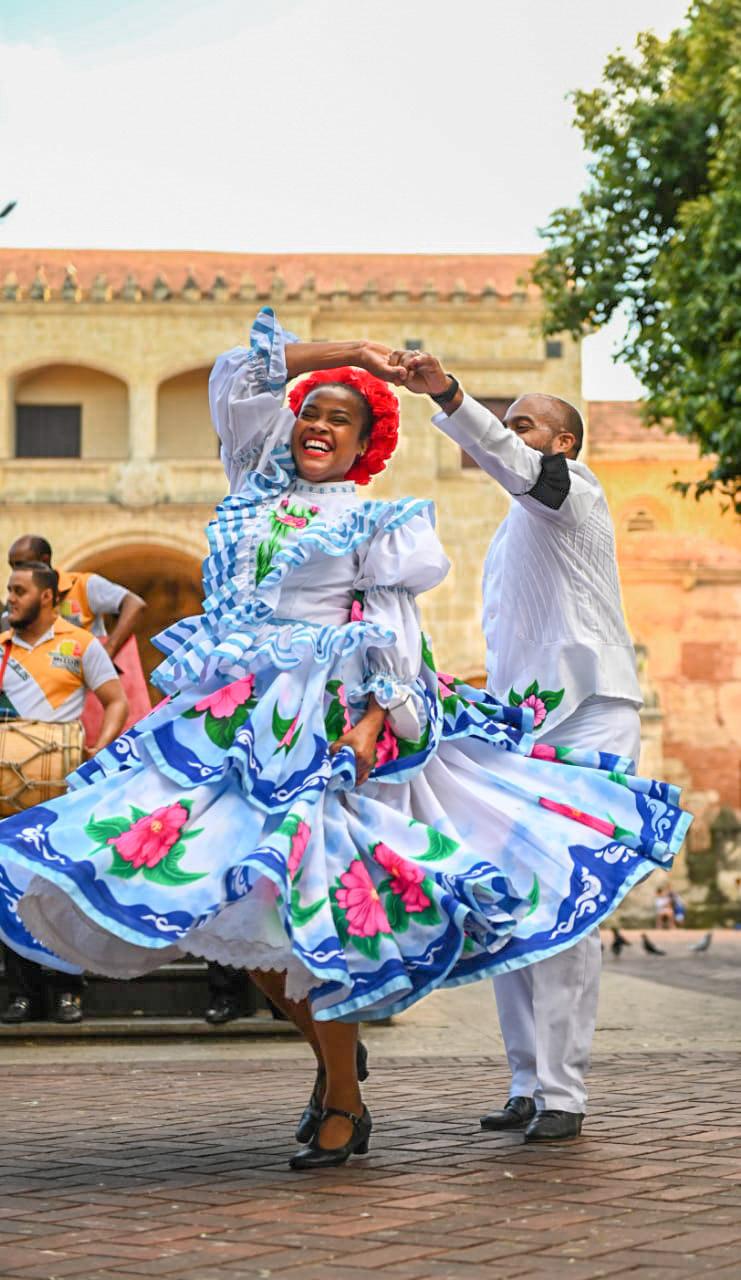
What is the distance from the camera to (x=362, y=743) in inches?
180

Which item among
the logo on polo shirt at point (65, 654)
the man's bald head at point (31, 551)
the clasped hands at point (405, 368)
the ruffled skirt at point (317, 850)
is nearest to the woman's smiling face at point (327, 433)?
the clasped hands at point (405, 368)

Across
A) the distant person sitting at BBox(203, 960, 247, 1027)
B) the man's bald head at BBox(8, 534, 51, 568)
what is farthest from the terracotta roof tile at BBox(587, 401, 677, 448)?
the distant person sitting at BBox(203, 960, 247, 1027)

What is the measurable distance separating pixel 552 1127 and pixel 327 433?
2.03 metres

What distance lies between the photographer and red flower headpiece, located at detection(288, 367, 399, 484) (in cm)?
519

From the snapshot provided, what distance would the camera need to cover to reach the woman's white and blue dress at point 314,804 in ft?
14.1

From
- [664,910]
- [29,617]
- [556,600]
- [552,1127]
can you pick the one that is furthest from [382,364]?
[664,910]

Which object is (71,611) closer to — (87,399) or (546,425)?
(546,425)

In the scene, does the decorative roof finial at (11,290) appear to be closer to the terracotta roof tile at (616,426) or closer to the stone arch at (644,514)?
the terracotta roof tile at (616,426)

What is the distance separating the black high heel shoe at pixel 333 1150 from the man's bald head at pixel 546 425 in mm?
2141

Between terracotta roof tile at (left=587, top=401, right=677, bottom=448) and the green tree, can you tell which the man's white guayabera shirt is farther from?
terracotta roof tile at (left=587, top=401, right=677, bottom=448)

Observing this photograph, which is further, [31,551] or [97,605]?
[97,605]

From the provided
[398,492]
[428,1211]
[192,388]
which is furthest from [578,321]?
[428,1211]

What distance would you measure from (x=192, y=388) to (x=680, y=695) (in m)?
12.3

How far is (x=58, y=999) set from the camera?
8.07 metres
